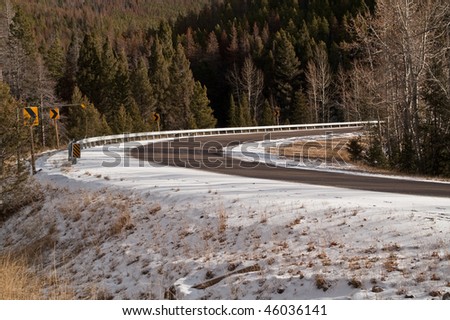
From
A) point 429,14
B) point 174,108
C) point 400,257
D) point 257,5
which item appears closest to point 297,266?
point 400,257

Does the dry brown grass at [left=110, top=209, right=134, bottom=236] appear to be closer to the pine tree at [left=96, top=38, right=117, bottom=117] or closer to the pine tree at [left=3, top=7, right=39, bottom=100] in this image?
the pine tree at [left=3, top=7, right=39, bottom=100]

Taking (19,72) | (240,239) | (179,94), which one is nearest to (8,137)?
(240,239)

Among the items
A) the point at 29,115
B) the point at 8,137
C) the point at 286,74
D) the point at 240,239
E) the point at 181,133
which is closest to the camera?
the point at 240,239

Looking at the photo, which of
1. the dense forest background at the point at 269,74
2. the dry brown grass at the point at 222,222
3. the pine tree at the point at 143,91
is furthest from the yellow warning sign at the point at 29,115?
the pine tree at the point at 143,91

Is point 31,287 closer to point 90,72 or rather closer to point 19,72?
point 19,72

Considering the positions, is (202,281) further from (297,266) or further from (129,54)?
(129,54)

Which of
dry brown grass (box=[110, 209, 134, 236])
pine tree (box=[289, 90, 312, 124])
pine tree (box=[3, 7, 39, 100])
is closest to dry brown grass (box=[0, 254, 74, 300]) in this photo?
dry brown grass (box=[110, 209, 134, 236])

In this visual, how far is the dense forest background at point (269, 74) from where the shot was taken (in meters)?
21.6

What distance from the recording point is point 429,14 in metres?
21.4

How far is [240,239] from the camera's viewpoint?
1028cm

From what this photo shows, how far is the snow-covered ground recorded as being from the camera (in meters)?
7.55

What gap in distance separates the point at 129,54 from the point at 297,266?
9554 cm

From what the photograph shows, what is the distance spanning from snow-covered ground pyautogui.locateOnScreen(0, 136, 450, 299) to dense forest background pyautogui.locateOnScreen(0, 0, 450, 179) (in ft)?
27.2

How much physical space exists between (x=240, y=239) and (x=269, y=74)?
7334cm
